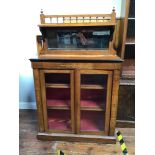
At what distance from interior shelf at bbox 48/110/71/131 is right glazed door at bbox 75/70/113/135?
5.4 inches

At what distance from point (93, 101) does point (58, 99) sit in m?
0.37

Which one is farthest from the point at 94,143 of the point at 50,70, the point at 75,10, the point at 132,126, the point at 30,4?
the point at 30,4

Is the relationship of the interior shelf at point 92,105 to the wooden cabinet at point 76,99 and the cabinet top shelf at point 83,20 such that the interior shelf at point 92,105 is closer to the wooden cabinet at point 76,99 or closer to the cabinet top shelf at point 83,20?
the wooden cabinet at point 76,99

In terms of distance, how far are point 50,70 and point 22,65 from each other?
84 cm

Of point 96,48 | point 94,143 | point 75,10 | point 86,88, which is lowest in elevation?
point 94,143

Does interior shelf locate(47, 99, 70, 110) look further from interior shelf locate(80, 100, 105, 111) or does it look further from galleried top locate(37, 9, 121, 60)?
galleried top locate(37, 9, 121, 60)

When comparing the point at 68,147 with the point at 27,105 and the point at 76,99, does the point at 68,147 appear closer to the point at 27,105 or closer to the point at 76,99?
the point at 76,99

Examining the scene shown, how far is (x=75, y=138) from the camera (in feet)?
5.95

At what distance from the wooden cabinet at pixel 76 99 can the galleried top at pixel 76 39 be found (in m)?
0.12

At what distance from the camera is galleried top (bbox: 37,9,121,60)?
1.59m

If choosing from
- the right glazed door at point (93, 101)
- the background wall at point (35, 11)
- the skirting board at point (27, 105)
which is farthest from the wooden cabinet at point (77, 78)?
the skirting board at point (27, 105)

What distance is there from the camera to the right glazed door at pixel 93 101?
1.61 m

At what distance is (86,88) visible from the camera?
167 centimetres
